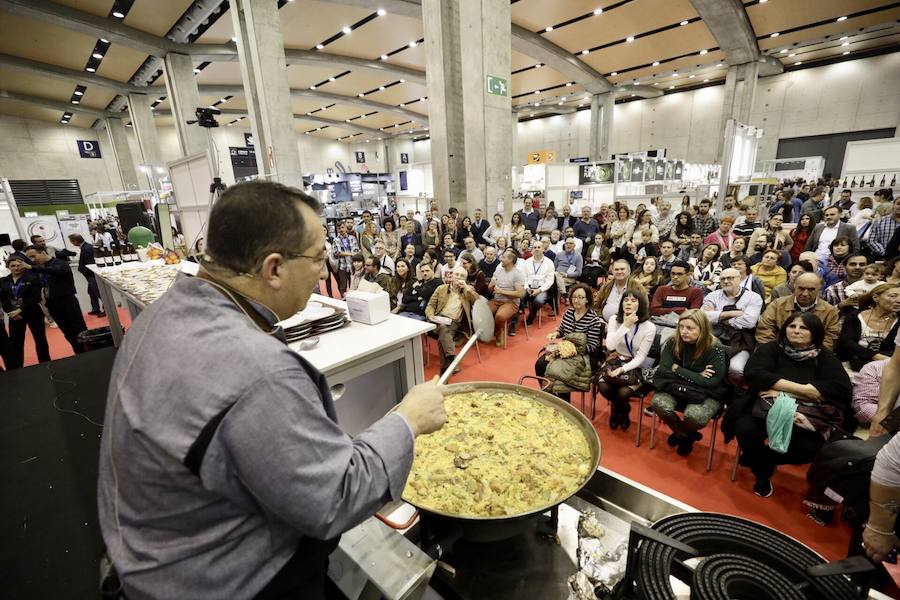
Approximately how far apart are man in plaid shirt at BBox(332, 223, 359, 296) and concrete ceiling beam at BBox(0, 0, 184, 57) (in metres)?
8.61

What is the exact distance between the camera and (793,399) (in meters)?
2.59

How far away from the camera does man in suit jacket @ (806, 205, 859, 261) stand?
5350 millimetres

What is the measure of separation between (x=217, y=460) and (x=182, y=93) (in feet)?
49.3

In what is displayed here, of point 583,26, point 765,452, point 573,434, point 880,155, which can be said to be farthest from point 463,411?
point 583,26

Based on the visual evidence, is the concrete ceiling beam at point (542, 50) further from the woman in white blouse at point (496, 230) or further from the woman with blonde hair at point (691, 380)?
the woman with blonde hair at point (691, 380)

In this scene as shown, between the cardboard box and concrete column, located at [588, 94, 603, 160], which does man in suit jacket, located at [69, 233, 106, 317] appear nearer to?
the cardboard box

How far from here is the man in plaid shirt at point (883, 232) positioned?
5.34 m

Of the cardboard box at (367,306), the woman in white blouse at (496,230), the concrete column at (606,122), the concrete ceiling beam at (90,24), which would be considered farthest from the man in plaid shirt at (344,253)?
the concrete column at (606,122)

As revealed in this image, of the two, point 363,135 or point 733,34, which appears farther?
point 363,135

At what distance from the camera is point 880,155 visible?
8859 millimetres

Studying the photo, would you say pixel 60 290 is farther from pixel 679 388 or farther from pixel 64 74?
pixel 64 74

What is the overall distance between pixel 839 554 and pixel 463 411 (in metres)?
2.50

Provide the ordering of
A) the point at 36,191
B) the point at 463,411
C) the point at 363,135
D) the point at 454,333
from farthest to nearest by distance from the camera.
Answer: the point at 363,135 < the point at 36,191 < the point at 454,333 < the point at 463,411

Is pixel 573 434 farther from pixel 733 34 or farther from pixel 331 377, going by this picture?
pixel 733 34
